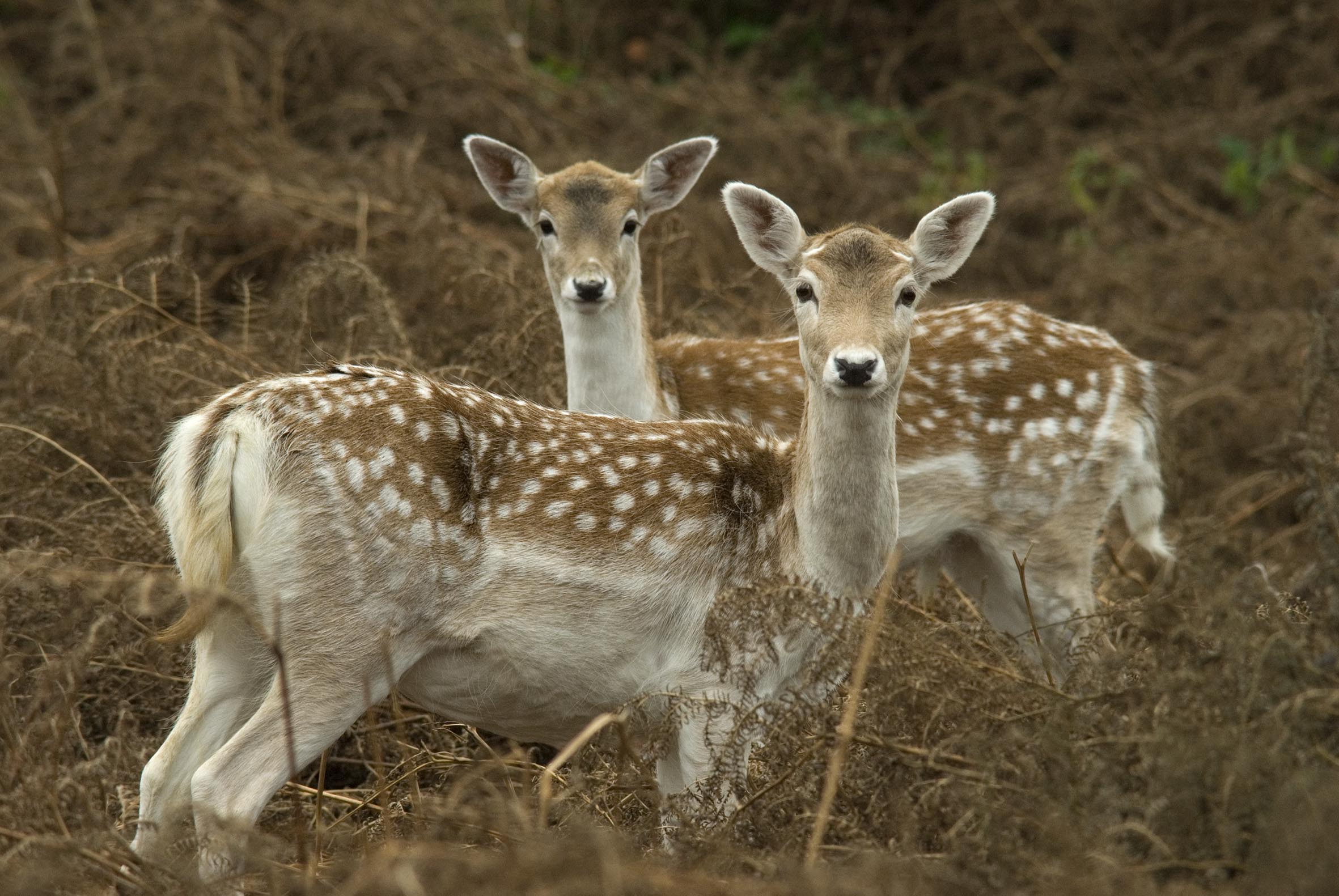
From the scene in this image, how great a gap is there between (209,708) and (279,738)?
0.39 meters

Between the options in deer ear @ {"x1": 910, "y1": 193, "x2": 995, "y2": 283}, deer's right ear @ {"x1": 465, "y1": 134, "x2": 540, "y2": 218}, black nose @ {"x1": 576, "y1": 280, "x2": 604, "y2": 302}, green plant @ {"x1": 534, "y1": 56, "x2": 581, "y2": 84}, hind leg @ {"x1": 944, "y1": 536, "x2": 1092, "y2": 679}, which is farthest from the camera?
green plant @ {"x1": 534, "y1": 56, "x2": 581, "y2": 84}

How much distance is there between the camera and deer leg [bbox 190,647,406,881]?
11.3 ft

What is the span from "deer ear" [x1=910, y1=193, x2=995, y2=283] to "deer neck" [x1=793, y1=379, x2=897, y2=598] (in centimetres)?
57

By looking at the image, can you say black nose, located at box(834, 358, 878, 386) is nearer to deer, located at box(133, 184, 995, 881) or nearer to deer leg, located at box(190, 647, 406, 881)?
deer, located at box(133, 184, 995, 881)

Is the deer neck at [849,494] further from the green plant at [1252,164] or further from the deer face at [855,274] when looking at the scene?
the green plant at [1252,164]

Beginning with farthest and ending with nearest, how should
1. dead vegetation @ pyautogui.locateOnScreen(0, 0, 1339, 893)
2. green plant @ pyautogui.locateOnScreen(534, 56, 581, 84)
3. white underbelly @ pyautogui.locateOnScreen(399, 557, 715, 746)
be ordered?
1. green plant @ pyautogui.locateOnScreen(534, 56, 581, 84)
2. white underbelly @ pyautogui.locateOnScreen(399, 557, 715, 746)
3. dead vegetation @ pyautogui.locateOnScreen(0, 0, 1339, 893)

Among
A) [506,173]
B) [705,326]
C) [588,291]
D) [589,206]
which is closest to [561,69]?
[705,326]

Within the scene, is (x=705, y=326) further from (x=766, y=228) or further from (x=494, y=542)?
(x=494, y=542)

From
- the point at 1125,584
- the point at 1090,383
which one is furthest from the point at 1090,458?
the point at 1125,584

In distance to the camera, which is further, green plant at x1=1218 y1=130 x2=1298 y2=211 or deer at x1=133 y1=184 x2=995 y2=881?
green plant at x1=1218 y1=130 x2=1298 y2=211

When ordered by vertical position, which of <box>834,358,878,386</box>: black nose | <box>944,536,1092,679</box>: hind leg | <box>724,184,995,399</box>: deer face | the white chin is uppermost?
<box>724,184,995,399</box>: deer face

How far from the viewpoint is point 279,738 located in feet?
11.7

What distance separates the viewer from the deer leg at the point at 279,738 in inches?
135

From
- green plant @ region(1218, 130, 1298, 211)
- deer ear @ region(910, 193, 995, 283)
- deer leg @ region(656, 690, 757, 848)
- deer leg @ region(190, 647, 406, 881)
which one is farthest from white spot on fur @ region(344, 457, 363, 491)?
green plant @ region(1218, 130, 1298, 211)
